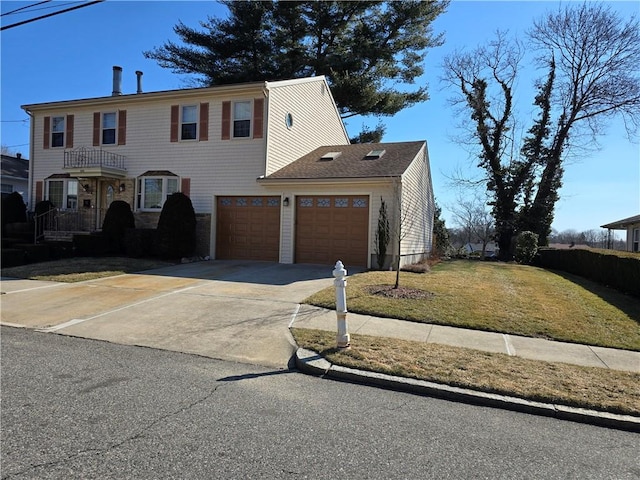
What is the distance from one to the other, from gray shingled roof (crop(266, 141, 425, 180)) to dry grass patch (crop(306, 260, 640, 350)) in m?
3.95

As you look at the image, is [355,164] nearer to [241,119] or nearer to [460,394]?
[241,119]

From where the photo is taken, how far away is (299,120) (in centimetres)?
1745

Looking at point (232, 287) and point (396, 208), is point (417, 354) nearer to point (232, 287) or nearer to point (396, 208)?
point (232, 287)

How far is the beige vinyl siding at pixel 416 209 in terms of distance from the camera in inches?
554

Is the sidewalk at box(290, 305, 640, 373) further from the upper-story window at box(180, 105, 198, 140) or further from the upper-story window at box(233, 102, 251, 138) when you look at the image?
the upper-story window at box(180, 105, 198, 140)

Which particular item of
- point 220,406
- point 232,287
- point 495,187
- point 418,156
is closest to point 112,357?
point 220,406

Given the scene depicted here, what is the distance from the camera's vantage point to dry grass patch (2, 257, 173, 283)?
10891mm

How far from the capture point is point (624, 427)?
3.60m

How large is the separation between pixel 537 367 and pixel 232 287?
22.1 feet

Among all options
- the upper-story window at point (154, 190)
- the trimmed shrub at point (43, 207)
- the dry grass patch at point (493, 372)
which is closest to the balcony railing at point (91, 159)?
the upper-story window at point (154, 190)

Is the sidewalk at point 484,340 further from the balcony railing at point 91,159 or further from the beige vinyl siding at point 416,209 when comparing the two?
the balcony railing at point 91,159

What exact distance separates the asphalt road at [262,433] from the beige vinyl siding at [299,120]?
38.2 ft

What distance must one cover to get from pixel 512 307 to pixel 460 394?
4.73 metres

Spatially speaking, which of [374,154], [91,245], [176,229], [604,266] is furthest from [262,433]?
[91,245]
